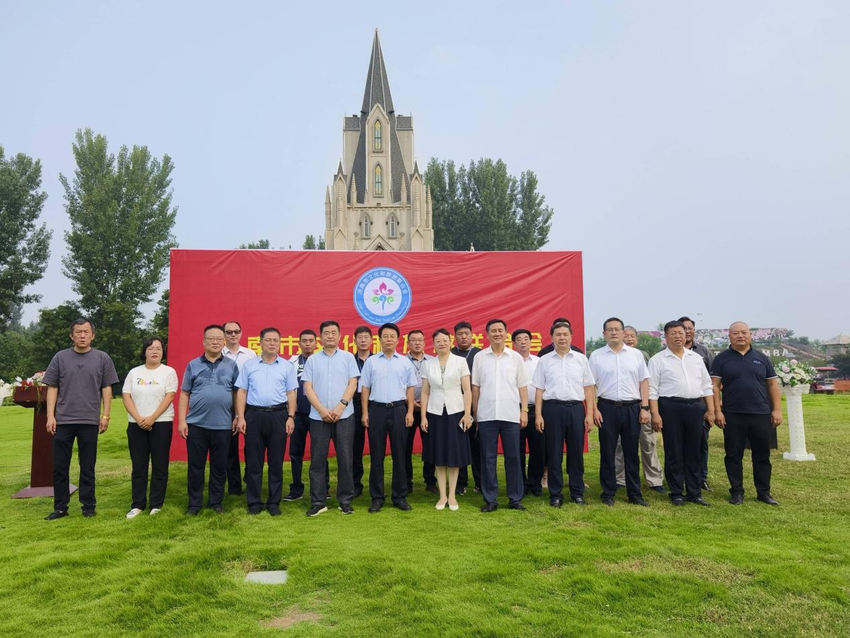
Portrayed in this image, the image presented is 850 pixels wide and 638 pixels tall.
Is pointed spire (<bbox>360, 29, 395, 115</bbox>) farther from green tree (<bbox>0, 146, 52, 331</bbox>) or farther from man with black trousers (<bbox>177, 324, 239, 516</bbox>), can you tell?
man with black trousers (<bbox>177, 324, 239, 516</bbox>)

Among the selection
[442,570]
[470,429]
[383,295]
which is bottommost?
[442,570]

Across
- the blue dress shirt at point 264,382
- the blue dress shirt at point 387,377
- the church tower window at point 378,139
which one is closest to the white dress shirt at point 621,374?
the blue dress shirt at point 387,377

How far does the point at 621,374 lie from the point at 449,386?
1.34m

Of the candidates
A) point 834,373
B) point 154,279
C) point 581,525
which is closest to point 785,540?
point 581,525

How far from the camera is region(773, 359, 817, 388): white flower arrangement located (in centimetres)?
627

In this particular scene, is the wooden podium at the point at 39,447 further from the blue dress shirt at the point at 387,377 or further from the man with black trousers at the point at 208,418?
the blue dress shirt at the point at 387,377

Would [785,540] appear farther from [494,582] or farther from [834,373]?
[834,373]

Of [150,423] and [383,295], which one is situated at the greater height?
[383,295]

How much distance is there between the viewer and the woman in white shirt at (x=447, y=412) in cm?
431

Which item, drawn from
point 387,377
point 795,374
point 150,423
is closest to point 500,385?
point 387,377

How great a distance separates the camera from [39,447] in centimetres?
509

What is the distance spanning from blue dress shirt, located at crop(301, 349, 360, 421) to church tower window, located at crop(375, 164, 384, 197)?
35.2 metres

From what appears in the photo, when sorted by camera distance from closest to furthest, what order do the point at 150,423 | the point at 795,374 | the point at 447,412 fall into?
the point at 150,423
the point at 447,412
the point at 795,374

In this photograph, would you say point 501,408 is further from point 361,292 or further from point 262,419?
point 361,292
